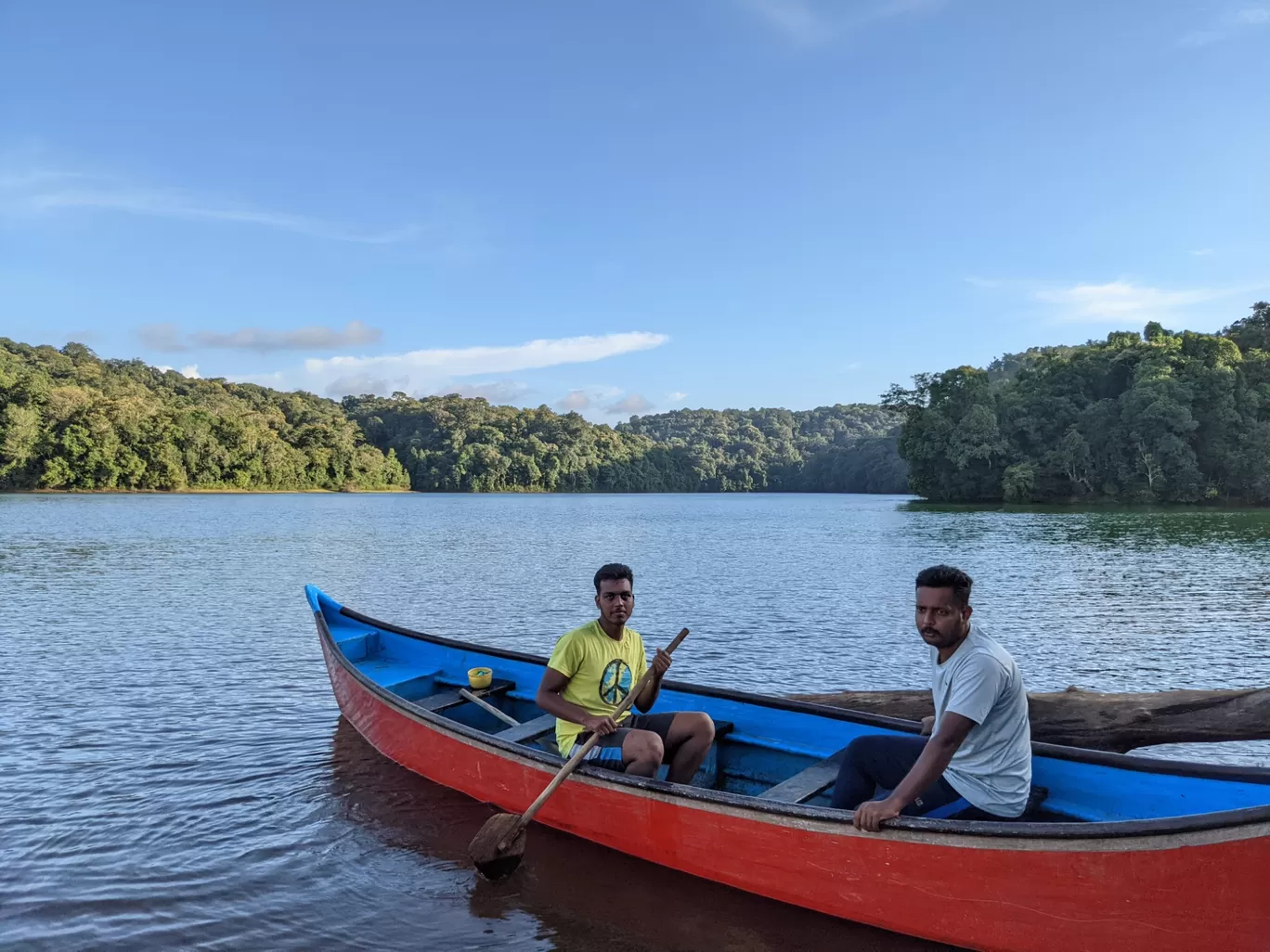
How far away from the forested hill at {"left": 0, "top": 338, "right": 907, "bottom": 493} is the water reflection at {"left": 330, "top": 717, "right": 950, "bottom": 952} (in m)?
79.2

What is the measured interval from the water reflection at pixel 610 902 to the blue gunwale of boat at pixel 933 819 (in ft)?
2.28

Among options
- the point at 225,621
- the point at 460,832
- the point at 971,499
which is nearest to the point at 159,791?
the point at 460,832

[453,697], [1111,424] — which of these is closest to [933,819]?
[453,697]

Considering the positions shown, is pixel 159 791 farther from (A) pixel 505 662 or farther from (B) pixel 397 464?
(B) pixel 397 464

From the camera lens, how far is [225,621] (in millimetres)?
15273

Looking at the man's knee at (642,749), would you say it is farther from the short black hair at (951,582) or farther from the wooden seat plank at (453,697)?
the wooden seat plank at (453,697)

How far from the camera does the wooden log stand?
18.0 ft

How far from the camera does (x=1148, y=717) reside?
5.77 metres

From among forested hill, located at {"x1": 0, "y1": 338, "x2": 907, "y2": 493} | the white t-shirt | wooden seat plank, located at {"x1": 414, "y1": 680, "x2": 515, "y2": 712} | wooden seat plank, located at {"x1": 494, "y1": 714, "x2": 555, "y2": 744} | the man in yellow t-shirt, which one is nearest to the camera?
the white t-shirt

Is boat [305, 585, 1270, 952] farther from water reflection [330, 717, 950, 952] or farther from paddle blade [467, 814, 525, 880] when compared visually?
paddle blade [467, 814, 525, 880]

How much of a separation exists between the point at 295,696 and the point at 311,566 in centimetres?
1518

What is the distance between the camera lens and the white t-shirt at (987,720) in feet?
12.8

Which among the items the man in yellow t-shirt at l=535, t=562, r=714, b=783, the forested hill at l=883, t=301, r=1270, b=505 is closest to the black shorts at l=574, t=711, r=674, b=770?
the man in yellow t-shirt at l=535, t=562, r=714, b=783

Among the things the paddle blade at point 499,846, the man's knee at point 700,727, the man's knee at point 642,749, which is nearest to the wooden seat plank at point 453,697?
the paddle blade at point 499,846
